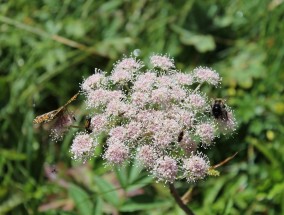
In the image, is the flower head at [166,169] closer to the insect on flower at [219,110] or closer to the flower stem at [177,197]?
the flower stem at [177,197]

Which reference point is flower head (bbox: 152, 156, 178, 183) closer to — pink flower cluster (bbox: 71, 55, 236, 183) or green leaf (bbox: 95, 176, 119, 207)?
pink flower cluster (bbox: 71, 55, 236, 183)

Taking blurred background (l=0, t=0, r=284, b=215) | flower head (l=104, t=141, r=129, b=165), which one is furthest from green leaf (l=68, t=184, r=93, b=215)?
flower head (l=104, t=141, r=129, b=165)

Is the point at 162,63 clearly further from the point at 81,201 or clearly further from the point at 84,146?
the point at 81,201

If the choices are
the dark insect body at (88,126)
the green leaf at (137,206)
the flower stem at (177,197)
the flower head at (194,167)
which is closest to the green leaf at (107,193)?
the green leaf at (137,206)

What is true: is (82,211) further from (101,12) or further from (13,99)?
(101,12)

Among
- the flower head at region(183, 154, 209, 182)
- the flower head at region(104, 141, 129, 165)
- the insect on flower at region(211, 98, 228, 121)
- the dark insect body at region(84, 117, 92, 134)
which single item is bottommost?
the flower head at region(183, 154, 209, 182)

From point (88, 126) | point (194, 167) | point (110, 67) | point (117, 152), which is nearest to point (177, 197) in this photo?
point (194, 167)
